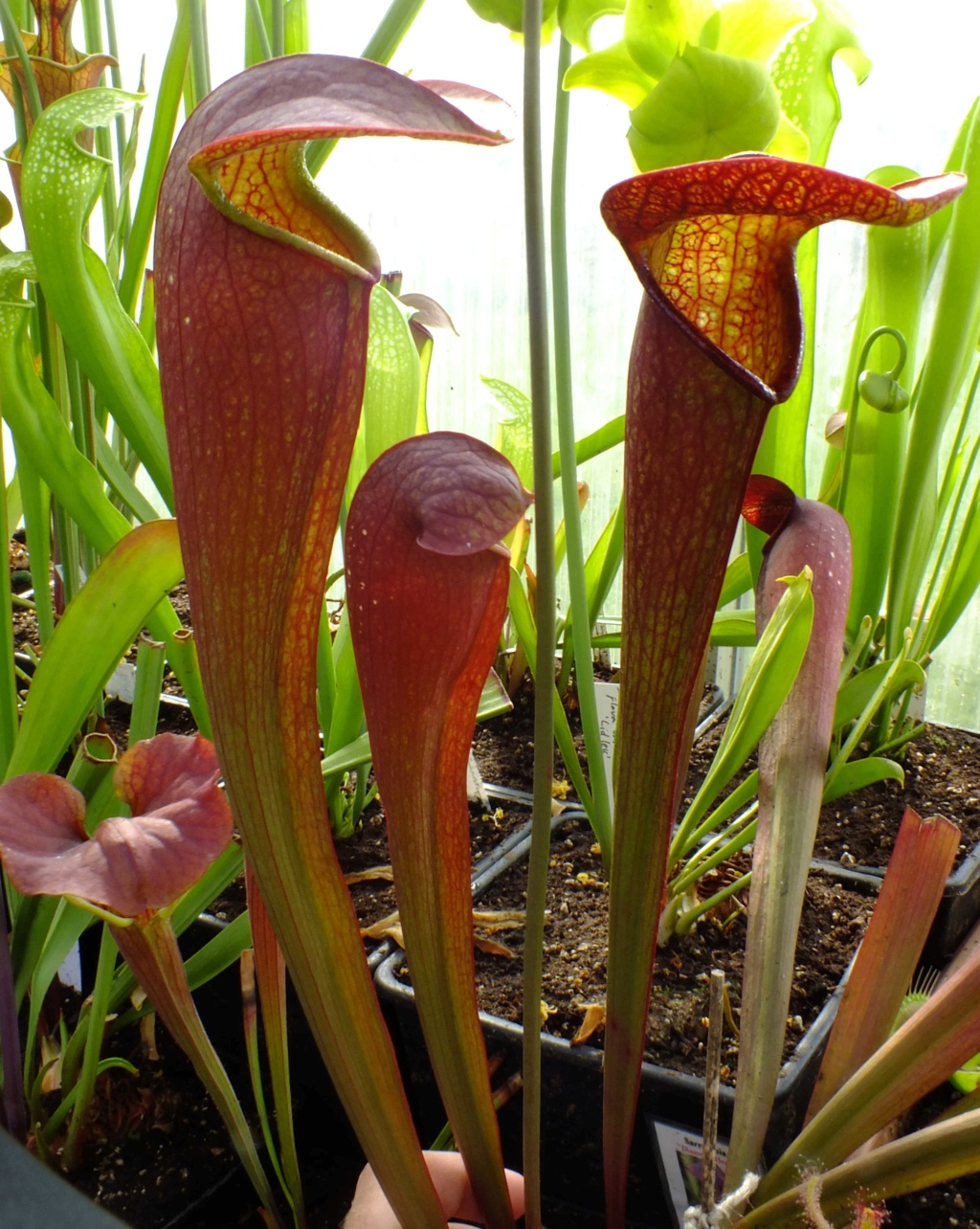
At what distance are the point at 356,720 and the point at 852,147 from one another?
1.40m

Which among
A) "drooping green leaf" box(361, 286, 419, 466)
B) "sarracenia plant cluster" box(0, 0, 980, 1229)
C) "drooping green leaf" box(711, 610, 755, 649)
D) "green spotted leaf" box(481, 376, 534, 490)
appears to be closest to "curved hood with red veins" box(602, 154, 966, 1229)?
"sarracenia plant cluster" box(0, 0, 980, 1229)

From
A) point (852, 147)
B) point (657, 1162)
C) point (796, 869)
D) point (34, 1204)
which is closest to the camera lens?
point (34, 1204)

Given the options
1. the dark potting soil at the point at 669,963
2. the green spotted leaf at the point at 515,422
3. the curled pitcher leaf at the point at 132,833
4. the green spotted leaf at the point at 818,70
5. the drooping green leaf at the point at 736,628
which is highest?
the green spotted leaf at the point at 818,70

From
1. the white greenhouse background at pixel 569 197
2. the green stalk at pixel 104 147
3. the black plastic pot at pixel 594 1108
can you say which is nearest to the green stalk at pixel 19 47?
the green stalk at pixel 104 147

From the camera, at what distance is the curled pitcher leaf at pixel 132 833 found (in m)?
0.35

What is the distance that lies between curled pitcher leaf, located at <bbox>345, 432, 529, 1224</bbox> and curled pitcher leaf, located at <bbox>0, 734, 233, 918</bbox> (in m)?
0.08

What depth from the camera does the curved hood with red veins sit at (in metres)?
0.30

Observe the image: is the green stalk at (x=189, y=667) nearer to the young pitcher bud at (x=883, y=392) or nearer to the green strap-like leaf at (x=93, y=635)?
the green strap-like leaf at (x=93, y=635)

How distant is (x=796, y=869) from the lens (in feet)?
1.59

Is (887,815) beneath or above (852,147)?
beneath

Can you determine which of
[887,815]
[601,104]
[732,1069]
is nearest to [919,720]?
[887,815]

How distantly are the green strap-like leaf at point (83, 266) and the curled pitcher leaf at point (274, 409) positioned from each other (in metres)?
0.21

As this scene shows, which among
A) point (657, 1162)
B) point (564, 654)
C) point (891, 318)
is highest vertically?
point (891, 318)

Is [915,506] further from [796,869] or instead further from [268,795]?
[268,795]
